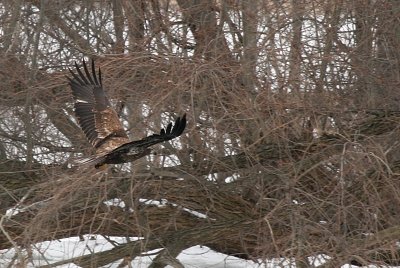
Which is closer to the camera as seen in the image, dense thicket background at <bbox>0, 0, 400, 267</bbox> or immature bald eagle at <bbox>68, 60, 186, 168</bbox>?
immature bald eagle at <bbox>68, 60, 186, 168</bbox>

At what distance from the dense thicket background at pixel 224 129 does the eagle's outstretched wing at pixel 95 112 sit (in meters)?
0.22

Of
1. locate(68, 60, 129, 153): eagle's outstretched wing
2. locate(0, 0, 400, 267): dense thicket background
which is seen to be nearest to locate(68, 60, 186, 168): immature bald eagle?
locate(68, 60, 129, 153): eagle's outstretched wing

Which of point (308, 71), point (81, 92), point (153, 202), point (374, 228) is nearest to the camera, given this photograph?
point (374, 228)

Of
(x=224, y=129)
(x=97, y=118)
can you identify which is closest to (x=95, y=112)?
(x=97, y=118)

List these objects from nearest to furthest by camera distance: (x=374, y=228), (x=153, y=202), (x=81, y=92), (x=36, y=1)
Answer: (x=374, y=228), (x=81, y=92), (x=153, y=202), (x=36, y=1)

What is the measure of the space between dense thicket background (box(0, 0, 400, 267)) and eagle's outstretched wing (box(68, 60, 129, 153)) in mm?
218

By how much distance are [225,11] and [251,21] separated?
42cm

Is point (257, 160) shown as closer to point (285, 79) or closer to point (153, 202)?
point (285, 79)

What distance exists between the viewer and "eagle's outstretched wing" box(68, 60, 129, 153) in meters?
6.57

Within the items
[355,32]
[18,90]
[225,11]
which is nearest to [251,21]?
[225,11]

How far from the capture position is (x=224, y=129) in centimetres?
727

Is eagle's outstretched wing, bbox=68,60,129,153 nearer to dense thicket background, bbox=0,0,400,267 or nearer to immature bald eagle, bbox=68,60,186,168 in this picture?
immature bald eagle, bbox=68,60,186,168

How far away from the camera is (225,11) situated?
323 inches

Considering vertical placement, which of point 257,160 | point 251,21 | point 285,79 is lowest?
point 257,160
